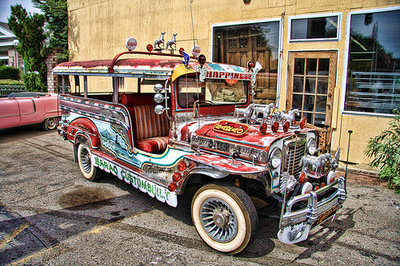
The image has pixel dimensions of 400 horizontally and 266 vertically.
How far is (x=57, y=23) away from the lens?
12594mm

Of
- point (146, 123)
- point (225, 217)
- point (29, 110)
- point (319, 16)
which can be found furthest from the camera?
point (29, 110)

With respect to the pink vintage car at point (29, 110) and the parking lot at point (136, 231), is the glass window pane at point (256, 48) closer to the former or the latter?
the parking lot at point (136, 231)

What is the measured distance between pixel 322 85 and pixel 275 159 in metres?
4.16

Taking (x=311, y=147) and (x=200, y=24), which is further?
(x=200, y=24)

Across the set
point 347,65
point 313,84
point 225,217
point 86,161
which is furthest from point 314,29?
point 86,161

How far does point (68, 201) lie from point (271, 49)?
5555 mm

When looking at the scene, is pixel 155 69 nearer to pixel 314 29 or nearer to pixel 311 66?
pixel 311 66

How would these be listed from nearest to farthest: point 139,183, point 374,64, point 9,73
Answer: point 139,183 < point 374,64 < point 9,73

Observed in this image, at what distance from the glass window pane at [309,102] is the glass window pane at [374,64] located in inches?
27.9

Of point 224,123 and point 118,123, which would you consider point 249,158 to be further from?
point 118,123

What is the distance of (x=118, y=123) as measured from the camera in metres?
4.55

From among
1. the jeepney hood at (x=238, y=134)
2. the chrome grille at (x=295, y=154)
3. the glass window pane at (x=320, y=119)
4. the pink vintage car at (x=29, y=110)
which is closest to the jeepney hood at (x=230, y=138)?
the jeepney hood at (x=238, y=134)

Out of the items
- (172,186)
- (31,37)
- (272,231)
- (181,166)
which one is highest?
(31,37)

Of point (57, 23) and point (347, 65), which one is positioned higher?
point (57, 23)
